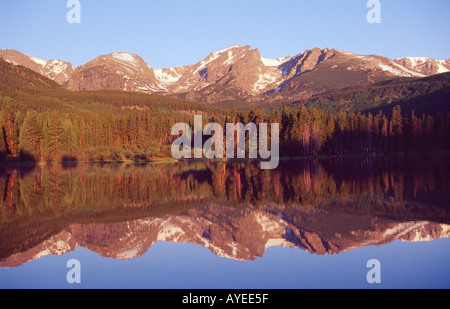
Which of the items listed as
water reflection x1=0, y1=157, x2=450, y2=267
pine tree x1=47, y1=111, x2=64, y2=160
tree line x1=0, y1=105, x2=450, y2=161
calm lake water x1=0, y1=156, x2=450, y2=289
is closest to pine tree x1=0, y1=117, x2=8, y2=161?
tree line x1=0, y1=105, x2=450, y2=161

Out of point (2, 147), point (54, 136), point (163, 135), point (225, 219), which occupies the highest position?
point (54, 136)

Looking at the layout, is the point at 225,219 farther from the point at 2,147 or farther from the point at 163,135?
the point at 163,135

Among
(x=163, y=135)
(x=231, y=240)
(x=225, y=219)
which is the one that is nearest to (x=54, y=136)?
(x=163, y=135)

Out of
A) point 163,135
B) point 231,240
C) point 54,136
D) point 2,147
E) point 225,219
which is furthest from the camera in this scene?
point 163,135

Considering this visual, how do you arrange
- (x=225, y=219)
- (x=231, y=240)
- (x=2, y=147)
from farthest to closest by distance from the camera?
(x=2, y=147)
(x=225, y=219)
(x=231, y=240)

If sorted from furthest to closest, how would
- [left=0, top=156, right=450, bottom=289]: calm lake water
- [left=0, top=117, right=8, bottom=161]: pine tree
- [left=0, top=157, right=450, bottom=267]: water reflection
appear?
[left=0, top=117, right=8, bottom=161]: pine tree < [left=0, top=157, right=450, bottom=267]: water reflection < [left=0, top=156, right=450, bottom=289]: calm lake water

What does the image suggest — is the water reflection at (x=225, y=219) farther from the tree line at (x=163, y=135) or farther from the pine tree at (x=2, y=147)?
the tree line at (x=163, y=135)

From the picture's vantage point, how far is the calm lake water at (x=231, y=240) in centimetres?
1350

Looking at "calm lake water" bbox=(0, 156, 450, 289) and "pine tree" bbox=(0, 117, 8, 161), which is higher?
"pine tree" bbox=(0, 117, 8, 161)

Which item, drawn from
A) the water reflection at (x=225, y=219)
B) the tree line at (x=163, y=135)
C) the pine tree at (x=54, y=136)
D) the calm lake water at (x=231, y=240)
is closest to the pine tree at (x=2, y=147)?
the tree line at (x=163, y=135)

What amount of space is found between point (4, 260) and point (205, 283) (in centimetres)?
776

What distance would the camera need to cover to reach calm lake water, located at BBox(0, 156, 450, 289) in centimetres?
1350

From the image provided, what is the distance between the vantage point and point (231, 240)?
1880 cm

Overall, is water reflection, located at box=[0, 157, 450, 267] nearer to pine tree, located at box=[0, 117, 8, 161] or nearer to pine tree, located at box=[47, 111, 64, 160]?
pine tree, located at box=[0, 117, 8, 161]
